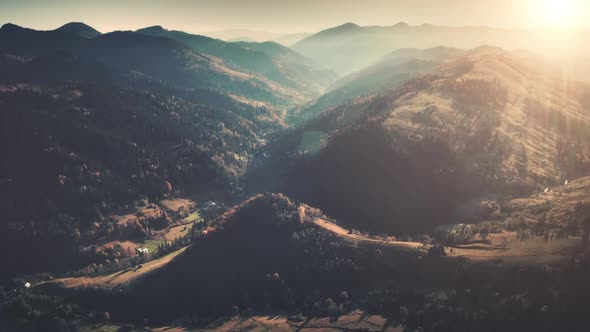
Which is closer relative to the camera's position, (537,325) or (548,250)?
(537,325)

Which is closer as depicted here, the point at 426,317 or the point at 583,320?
the point at 583,320

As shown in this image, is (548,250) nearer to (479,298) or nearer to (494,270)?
(494,270)

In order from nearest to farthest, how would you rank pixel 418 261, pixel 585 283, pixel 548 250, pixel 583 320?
pixel 583 320, pixel 585 283, pixel 548 250, pixel 418 261

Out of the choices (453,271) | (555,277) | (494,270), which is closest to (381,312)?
(453,271)

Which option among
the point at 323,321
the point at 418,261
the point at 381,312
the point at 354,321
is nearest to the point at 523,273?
the point at 418,261

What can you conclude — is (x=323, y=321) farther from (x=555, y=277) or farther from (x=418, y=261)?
(x=555, y=277)

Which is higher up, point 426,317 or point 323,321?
point 426,317

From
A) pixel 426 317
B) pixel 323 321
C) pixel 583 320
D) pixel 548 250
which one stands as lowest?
pixel 323 321

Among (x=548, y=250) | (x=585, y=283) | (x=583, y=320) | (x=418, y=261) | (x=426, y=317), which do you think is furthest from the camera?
(x=418, y=261)

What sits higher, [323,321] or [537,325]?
[537,325]
